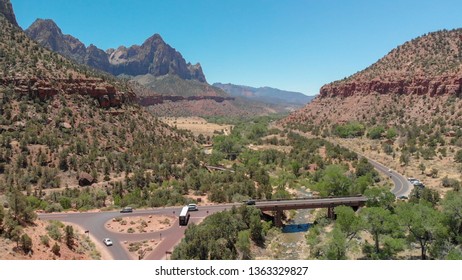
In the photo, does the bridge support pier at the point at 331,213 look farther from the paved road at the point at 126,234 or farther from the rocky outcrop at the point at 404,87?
the rocky outcrop at the point at 404,87

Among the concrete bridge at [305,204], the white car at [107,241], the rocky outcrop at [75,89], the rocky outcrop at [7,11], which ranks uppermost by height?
the rocky outcrop at [7,11]

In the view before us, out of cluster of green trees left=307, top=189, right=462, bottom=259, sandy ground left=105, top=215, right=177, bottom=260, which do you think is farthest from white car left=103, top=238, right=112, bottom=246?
cluster of green trees left=307, top=189, right=462, bottom=259

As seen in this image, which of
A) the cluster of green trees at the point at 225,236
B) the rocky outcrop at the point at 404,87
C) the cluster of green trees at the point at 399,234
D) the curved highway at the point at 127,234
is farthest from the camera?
the rocky outcrop at the point at 404,87

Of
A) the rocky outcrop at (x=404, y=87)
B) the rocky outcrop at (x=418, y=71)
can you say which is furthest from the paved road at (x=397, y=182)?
the rocky outcrop at (x=418, y=71)

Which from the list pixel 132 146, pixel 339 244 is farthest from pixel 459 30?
pixel 339 244

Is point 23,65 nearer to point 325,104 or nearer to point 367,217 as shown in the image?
point 367,217

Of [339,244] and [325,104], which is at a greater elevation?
[325,104]

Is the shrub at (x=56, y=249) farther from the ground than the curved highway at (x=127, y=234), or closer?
farther from the ground
